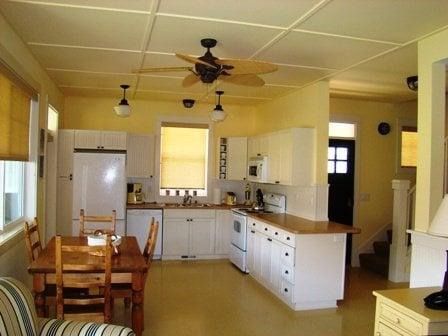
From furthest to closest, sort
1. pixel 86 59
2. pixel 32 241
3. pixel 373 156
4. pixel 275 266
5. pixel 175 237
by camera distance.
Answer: pixel 373 156 < pixel 175 237 < pixel 275 266 < pixel 86 59 < pixel 32 241

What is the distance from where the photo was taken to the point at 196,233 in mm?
6520

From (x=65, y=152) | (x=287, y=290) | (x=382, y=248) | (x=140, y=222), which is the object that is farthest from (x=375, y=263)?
(x=65, y=152)

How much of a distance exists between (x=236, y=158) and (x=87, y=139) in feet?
8.07

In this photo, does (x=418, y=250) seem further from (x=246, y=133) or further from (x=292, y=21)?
(x=246, y=133)

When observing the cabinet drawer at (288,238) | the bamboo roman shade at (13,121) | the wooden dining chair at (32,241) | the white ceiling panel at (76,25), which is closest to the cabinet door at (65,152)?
the bamboo roman shade at (13,121)

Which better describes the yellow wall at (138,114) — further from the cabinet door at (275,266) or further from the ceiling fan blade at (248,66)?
the ceiling fan blade at (248,66)

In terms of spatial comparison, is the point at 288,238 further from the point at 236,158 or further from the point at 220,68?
the point at 236,158

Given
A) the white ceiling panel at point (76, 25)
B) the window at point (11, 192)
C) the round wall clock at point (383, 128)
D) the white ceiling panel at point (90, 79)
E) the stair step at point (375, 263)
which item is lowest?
the stair step at point (375, 263)

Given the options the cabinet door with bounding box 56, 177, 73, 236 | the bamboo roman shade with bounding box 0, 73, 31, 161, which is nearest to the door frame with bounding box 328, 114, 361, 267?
the cabinet door with bounding box 56, 177, 73, 236

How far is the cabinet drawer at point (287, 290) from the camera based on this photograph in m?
4.43

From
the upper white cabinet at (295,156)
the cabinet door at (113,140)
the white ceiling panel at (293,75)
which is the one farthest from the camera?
the cabinet door at (113,140)

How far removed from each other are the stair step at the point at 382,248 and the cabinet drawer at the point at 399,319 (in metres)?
3.73

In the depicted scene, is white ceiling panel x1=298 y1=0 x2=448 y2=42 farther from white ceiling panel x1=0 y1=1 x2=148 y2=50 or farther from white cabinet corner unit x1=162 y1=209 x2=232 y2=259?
white cabinet corner unit x1=162 y1=209 x2=232 y2=259

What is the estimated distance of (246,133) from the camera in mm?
7340
